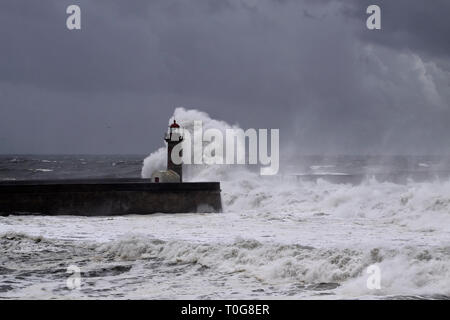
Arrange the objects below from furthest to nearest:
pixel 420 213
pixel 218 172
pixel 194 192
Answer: pixel 218 172 → pixel 194 192 → pixel 420 213

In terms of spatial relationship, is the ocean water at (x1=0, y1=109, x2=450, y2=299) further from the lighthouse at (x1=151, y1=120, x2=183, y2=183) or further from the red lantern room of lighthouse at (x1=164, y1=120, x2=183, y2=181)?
the red lantern room of lighthouse at (x1=164, y1=120, x2=183, y2=181)

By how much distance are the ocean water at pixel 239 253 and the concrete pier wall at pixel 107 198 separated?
0.47 metres

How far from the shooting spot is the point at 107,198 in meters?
14.6

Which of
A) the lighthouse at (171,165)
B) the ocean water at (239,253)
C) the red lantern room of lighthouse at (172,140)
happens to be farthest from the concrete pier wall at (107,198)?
the red lantern room of lighthouse at (172,140)

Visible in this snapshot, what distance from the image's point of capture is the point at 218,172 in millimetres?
22234

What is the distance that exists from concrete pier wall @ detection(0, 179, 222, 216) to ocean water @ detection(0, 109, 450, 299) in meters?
0.47

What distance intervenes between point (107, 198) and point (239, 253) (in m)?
6.66

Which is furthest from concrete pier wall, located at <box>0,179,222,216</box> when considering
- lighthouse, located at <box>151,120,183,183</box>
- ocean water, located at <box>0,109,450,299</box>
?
lighthouse, located at <box>151,120,183,183</box>

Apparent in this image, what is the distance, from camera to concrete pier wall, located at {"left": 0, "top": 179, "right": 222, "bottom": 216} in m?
14.0

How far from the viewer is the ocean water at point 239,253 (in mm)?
6844

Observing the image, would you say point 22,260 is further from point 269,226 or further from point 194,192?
point 194,192

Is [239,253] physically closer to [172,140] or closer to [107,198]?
[107,198]

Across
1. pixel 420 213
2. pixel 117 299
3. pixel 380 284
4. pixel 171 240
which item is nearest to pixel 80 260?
pixel 171 240
